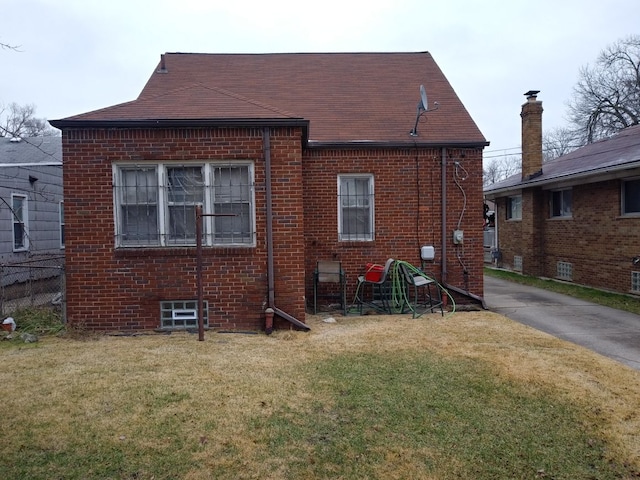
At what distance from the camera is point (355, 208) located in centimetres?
934

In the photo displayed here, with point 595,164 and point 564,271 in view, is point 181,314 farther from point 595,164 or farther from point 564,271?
point 564,271

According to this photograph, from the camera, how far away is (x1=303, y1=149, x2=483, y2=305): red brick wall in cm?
919

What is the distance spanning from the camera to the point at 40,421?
3.86m

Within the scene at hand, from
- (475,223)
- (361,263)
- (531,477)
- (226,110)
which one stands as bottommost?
(531,477)

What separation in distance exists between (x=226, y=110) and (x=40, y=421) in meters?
4.73

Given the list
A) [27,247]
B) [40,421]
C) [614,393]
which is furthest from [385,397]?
[27,247]

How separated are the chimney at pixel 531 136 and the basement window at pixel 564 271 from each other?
3.04m

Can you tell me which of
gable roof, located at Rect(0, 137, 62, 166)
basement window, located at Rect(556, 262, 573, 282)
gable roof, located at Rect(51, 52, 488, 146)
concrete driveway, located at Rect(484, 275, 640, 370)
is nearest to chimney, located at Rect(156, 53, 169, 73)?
gable roof, located at Rect(51, 52, 488, 146)

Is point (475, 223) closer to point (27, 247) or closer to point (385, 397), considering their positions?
point (385, 397)

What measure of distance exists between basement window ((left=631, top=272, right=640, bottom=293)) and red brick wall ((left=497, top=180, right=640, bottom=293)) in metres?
0.08

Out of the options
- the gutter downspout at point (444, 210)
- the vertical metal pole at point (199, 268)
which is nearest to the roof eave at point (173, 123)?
the vertical metal pole at point (199, 268)

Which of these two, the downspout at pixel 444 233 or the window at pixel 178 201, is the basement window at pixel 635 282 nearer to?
the downspout at pixel 444 233

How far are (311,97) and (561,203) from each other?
26.4ft

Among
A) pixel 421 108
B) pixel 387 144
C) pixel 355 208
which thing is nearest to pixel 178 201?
pixel 355 208
